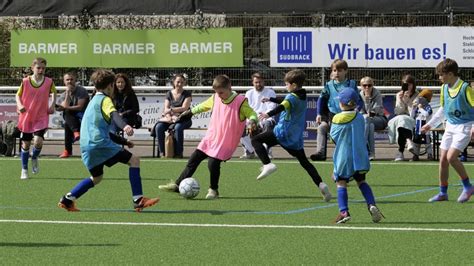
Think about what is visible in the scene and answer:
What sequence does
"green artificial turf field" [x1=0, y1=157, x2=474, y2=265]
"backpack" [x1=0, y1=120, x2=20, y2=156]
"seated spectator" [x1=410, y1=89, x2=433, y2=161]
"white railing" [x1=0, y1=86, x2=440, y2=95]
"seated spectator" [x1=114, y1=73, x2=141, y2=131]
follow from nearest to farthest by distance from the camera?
"green artificial turf field" [x1=0, y1=157, x2=474, y2=265] < "seated spectator" [x1=410, y1=89, x2=433, y2=161] < "seated spectator" [x1=114, y1=73, x2=141, y2=131] < "backpack" [x1=0, y1=120, x2=20, y2=156] < "white railing" [x1=0, y1=86, x2=440, y2=95]

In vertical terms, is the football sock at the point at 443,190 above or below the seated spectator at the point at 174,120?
below

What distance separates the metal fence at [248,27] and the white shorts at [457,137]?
11553 mm

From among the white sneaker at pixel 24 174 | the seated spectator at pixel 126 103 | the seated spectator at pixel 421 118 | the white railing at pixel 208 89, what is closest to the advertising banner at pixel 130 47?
the white railing at pixel 208 89

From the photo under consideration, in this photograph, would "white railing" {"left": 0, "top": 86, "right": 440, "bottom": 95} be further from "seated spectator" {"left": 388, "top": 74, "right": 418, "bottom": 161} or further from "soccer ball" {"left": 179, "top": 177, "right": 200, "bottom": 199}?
"soccer ball" {"left": 179, "top": 177, "right": 200, "bottom": 199}

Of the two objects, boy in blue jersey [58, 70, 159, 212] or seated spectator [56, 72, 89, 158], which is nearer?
boy in blue jersey [58, 70, 159, 212]

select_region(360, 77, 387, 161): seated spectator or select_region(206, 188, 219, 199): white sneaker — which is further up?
select_region(360, 77, 387, 161): seated spectator

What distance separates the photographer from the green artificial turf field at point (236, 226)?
31.6 feet

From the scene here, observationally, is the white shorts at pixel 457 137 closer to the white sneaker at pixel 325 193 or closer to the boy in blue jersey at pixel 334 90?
the white sneaker at pixel 325 193

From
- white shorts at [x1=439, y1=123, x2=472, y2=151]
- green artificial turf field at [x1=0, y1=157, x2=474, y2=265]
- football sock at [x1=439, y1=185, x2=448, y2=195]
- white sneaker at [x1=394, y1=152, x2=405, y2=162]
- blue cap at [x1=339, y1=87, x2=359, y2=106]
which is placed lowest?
white sneaker at [x1=394, y1=152, x2=405, y2=162]

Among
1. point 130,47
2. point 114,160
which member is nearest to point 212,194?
point 114,160

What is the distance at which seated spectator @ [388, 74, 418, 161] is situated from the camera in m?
21.7

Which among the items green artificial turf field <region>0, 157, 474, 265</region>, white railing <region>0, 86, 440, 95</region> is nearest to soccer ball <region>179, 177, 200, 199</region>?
A: green artificial turf field <region>0, 157, 474, 265</region>

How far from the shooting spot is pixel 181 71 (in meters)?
26.6

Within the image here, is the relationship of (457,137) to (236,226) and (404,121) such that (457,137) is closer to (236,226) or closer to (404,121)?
(236,226)
